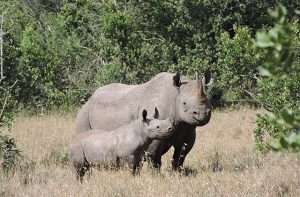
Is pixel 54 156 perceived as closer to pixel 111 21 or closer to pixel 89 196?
pixel 89 196

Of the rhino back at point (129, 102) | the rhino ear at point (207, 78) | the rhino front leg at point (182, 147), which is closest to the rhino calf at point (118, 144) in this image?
the rhino back at point (129, 102)

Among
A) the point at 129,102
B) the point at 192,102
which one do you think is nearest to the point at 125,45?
the point at 129,102

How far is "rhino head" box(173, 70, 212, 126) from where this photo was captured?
7715 millimetres

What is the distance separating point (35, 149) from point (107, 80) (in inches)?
241

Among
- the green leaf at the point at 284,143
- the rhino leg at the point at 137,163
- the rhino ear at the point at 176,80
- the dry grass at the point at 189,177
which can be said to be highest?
the rhino ear at the point at 176,80

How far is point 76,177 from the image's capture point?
787cm

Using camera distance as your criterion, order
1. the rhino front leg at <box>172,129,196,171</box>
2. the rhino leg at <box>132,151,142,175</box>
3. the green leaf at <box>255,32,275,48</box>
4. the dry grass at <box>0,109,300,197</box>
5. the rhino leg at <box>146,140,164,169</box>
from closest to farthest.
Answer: the green leaf at <box>255,32,275,48</box>
the dry grass at <box>0,109,300,197</box>
the rhino leg at <box>132,151,142,175</box>
the rhino leg at <box>146,140,164,169</box>
the rhino front leg at <box>172,129,196,171</box>

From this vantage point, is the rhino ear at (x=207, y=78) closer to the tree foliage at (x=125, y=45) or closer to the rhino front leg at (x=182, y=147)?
the rhino front leg at (x=182, y=147)

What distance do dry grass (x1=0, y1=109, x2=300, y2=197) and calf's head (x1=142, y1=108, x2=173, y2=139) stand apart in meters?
0.48

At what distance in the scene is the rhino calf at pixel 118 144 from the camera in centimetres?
770

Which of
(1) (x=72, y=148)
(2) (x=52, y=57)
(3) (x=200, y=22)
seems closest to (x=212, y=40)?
(3) (x=200, y=22)

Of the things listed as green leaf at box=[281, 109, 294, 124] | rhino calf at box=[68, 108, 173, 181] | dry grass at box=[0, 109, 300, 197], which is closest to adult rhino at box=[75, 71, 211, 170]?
rhino calf at box=[68, 108, 173, 181]

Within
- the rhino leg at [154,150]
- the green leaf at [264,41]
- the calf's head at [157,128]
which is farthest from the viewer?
the rhino leg at [154,150]

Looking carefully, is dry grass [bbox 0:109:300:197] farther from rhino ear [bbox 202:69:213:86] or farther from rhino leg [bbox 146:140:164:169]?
rhino ear [bbox 202:69:213:86]
